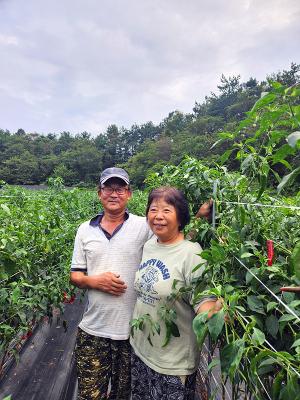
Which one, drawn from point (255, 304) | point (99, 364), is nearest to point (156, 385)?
point (99, 364)

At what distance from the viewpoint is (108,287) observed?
5.27 ft

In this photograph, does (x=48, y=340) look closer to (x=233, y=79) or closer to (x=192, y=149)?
(x=192, y=149)

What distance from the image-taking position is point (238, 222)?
50.5 inches

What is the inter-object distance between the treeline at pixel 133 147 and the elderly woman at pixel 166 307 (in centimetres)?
2168

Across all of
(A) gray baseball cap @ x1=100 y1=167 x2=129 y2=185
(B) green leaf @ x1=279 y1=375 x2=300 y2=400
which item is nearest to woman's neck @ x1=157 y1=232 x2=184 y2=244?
(A) gray baseball cap @ x1=100 y1=167 x2=129 y2=185

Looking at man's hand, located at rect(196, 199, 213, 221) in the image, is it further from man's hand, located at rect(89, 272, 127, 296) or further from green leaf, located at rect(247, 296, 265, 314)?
green leaf, located at rect(247, 296, 265, 314)

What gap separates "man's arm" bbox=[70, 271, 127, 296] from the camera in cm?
159

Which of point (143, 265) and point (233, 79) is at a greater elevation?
point (233, 79)

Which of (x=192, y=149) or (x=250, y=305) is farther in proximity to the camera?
(x=192, y=149)

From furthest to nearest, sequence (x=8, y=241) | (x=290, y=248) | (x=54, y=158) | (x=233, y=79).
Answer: (x=233, y=79)
(x=54, y=158)
(x=8, y=241)
(x=290, y=248)

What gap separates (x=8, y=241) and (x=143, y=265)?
0.64m

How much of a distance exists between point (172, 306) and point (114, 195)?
687 mm

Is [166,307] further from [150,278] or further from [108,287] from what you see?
[108,287]

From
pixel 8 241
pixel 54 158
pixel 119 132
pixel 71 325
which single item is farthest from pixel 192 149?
pixel 119 132
